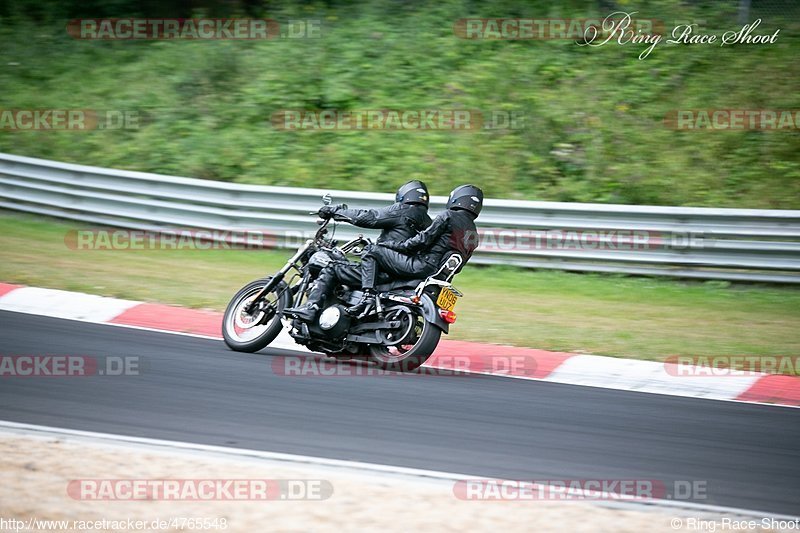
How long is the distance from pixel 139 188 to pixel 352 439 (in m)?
10.1

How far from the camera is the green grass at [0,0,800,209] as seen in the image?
1548 centimetres

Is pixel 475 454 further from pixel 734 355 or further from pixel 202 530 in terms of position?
pixel 734 355

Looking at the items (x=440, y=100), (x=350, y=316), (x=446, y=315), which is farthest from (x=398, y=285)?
(x=440, y=100)

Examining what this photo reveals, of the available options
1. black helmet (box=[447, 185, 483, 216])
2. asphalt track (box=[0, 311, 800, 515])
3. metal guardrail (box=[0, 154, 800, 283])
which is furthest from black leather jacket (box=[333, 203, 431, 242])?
metal guardrail (box=[0, 154, 800, 283])

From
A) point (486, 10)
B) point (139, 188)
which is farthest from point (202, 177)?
point (486, 10)

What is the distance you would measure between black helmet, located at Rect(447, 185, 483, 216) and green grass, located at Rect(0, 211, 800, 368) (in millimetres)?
2029

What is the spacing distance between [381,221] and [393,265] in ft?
1.38

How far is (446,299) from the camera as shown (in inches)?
336

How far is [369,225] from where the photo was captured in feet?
29.0

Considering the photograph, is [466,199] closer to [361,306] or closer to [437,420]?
[361,306]

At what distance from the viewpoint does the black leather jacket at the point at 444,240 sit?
8648 millimetres

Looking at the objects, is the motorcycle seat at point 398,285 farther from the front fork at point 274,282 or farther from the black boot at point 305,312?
the front fork at point 274,282

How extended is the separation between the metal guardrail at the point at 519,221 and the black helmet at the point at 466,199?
16.1 feet

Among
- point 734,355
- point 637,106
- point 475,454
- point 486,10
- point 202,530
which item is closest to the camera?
point 202,530
